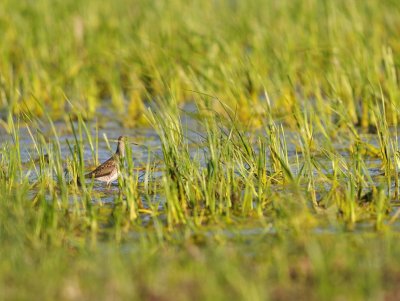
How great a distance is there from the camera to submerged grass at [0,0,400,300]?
16.4 ft

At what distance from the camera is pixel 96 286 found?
15.8 ft

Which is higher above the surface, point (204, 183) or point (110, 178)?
point (110, 178)

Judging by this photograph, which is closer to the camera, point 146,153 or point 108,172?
point 108,172

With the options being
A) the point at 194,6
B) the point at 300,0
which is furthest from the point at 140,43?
the point at 300,0

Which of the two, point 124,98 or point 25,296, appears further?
point 124,98

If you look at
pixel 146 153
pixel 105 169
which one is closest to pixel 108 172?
pixel 105 169

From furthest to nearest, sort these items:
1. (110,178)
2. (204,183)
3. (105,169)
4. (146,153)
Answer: (146,153) → (105,169) → (110,178) → (204,183)

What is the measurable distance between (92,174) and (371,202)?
255cm

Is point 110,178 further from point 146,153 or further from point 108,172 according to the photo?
point 146,153

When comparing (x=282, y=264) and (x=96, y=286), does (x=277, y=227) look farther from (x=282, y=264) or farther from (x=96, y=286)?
(x=96, y=286)

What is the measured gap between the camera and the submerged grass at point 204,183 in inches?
197

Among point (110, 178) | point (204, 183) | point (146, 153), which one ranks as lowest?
point (204, 183)

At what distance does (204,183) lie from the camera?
6758 millimetres

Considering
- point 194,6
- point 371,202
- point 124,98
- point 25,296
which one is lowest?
point 25,296
